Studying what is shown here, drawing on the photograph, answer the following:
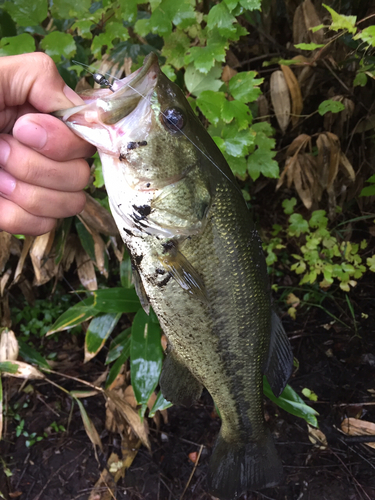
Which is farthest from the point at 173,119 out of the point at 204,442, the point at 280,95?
the point at 204,442

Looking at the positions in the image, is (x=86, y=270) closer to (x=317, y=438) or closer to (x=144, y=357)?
(x=144, y=357)

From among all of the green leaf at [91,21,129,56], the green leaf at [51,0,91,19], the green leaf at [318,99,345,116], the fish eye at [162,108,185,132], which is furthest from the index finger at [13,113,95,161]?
the green leaf at [318,99,345,116]

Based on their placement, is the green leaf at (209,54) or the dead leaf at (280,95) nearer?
the green leaf at (209,54)

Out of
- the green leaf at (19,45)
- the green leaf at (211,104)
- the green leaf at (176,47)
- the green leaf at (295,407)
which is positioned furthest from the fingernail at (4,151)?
the green leaf at (295,407)

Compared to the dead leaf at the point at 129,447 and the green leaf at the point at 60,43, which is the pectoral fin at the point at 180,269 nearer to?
the green leaf at the point at 60,43

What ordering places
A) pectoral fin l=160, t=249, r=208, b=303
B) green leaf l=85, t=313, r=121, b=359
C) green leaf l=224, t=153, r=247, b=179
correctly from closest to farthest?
pectoral fin l=160, t=249, r=208, b=303
green leaf l=224, t=153, r=247, b=179
green leaf l=85, t=313, r=121, b=359

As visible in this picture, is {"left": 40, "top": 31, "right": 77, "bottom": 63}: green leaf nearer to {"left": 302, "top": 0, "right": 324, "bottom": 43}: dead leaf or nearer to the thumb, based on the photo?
the thumb
